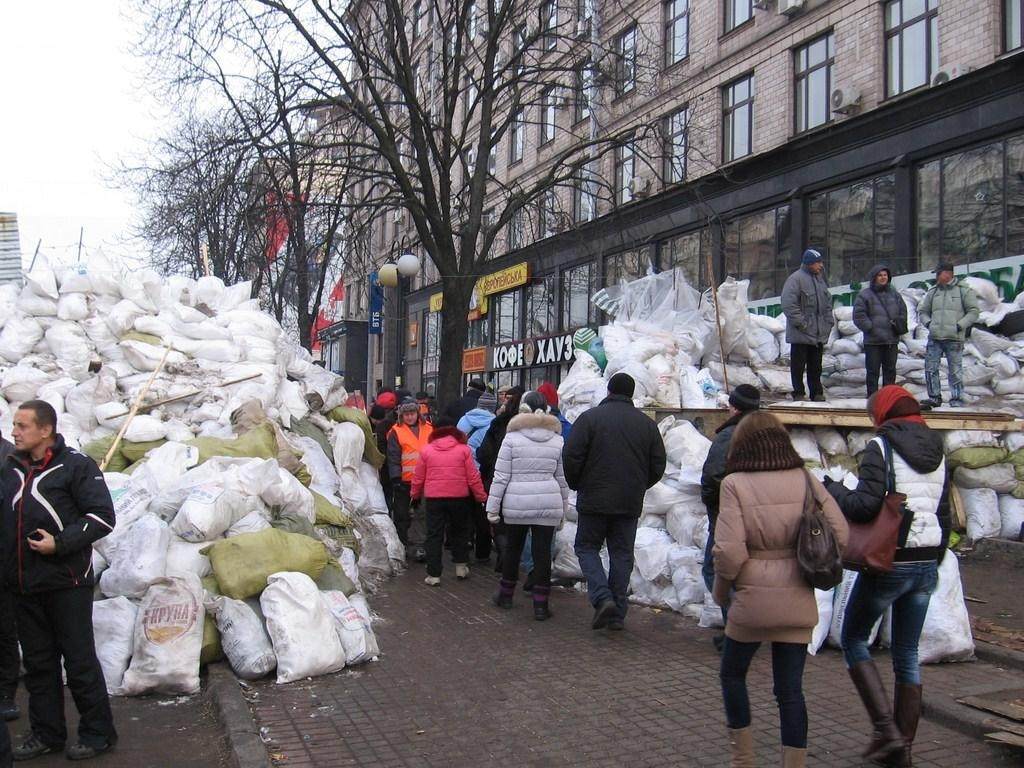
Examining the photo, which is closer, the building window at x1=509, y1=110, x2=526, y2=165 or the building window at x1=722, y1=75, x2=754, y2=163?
the building window at x1=722, y1=75, x2=754, y2=163

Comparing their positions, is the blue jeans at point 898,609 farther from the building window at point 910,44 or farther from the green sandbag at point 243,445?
the building window at point 910,44

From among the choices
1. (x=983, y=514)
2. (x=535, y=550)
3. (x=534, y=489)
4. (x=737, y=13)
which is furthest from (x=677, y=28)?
(x=535, y=550)

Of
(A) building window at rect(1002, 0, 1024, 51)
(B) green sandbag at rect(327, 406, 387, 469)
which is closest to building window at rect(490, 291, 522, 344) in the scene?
(A) building window at rect(1002, 0, 1024, 51)

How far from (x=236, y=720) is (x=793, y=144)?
1643 cm

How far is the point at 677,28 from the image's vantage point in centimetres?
2256

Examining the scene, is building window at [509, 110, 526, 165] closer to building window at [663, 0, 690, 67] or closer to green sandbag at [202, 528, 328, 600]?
building window at [663, 0, 690, 67]

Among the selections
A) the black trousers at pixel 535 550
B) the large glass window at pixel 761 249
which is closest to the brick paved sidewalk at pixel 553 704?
the black trousers at pixel 535 550

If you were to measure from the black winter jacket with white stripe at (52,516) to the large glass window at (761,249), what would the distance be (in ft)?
53.1

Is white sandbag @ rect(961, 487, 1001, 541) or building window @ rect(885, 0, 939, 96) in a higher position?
building window @ rect(885, 0, 939, 96)

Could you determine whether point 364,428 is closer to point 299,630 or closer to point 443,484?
point 443,484

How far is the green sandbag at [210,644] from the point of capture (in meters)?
5.49

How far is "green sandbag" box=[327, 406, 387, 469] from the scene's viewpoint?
998 centimetres

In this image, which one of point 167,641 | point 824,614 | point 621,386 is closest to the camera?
point 167,641

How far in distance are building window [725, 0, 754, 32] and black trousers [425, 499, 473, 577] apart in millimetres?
15783
